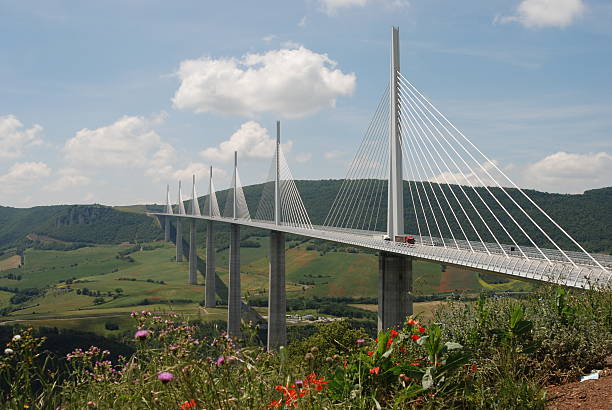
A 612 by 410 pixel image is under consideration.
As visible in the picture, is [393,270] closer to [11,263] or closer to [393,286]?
[393,286]

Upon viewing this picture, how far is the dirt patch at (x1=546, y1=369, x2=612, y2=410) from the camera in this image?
4.80 meters

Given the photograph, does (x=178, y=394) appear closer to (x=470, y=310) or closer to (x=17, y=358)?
(x=17, y=358)

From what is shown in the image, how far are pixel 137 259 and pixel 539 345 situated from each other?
163008 mm

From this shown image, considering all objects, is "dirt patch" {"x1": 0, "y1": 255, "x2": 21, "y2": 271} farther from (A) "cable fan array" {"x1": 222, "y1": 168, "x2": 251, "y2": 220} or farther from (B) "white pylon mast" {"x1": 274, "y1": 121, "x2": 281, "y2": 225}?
(B) "white pylon mast" {"x1": 274, "y1": 121, "x2": 281, "y2": 225}

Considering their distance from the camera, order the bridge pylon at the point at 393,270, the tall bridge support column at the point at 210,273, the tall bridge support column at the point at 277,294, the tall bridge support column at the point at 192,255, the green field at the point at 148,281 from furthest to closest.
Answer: the tall bridge support column at the point at 192,255
the tall bridge support column at the point at 210,273
the green field at the point at 148,281
the tall bridge support column at the point at 277,294
the bridge pylon at the point at 393,270

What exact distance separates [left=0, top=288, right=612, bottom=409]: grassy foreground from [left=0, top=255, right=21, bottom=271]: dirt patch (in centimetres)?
17305

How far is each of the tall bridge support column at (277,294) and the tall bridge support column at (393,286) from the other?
25239 millimetres

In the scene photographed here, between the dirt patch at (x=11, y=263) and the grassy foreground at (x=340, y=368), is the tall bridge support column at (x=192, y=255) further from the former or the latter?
the grassy foreground at (x=340, y=368)

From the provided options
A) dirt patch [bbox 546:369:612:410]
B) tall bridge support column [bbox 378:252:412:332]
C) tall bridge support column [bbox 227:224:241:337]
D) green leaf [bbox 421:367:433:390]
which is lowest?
tall bridge support column [bbox 227:224:241:337]

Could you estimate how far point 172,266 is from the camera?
137250mm

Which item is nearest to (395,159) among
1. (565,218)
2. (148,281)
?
(565,218)

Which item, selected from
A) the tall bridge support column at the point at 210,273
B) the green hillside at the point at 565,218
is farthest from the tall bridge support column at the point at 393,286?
the tall bridge support column at the point at 210,273

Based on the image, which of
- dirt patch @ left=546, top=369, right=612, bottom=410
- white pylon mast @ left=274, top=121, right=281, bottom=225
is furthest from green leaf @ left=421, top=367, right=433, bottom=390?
white pylon mast @ left=274, top=121, right=281, bottom=225

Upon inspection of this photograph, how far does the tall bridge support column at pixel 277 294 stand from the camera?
172 feet
